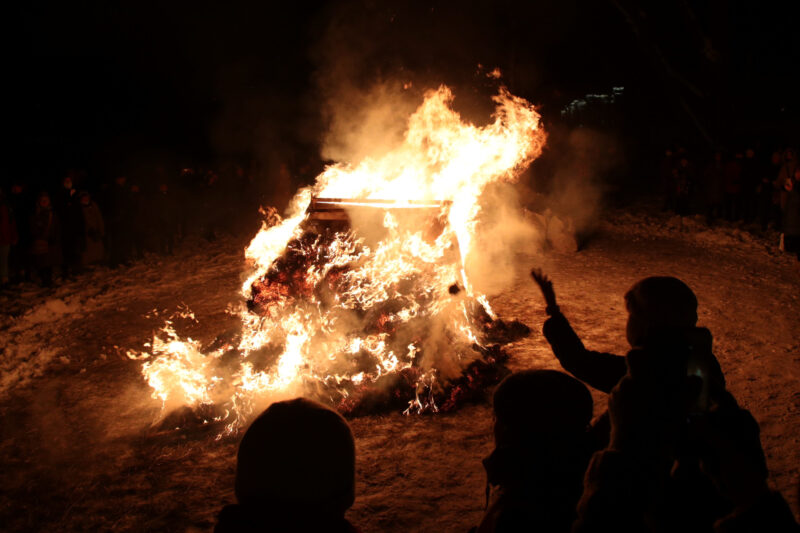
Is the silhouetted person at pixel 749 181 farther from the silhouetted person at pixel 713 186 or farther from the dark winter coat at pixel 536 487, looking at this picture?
the dark winter coat at pixel 536 487

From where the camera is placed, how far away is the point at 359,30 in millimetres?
12977

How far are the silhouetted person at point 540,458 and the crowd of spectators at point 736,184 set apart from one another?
41.2ft

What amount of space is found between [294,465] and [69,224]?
11.0m

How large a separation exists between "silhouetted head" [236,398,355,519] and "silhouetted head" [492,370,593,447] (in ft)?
1.88

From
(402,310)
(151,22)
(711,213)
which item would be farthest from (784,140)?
(151,22)

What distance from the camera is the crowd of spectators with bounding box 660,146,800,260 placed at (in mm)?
13102

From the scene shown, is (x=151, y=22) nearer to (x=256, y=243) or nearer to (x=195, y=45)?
(x=195, y=45)

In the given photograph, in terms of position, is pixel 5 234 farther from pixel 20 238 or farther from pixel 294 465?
pixel 294 465

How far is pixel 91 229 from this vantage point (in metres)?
11.1

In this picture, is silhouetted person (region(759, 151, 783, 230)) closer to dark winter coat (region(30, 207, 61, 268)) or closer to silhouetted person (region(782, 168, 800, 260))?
silhouetted person (region(782, 168, 800, 260))

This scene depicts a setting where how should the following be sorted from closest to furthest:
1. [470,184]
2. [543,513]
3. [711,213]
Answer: [543,513] → [470,184] → [711,213]

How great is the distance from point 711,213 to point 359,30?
32.5ft

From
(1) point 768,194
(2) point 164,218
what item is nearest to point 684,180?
(1) point 768,194

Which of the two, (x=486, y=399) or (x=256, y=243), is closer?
(x=486, y=399)
